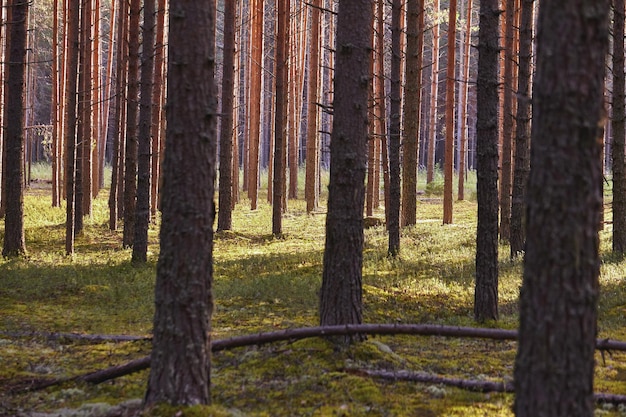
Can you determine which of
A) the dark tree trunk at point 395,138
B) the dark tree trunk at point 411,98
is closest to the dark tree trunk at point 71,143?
the dark tree trunk at point 395,138

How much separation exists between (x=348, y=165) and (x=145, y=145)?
8.34m

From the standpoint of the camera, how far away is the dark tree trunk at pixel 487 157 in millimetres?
8898

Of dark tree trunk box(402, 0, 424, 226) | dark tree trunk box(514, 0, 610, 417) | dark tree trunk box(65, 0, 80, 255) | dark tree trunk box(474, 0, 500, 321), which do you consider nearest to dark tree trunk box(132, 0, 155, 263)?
dark tree trunk box(65, 0, 80, 255)

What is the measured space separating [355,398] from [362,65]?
3353 mm

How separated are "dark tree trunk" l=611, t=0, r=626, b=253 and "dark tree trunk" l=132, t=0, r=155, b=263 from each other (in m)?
9.60

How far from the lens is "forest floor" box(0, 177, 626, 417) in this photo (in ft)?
19.0

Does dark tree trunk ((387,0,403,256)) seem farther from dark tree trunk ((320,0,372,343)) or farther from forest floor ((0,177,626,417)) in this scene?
dark tree trunk ((320,0,372,343))

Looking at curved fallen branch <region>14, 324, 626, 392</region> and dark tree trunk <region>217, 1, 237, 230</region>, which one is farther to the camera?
dark tree trunk <region>217, 1, 237, 230</region>

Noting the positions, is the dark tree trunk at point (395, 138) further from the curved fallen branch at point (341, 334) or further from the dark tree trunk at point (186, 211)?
the dark tree trunk at point (186, 211)

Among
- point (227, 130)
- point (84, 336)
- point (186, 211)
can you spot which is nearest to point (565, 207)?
point (186, 211)

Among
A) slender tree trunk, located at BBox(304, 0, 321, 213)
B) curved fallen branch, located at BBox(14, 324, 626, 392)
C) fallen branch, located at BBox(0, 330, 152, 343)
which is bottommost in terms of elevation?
fallen branch, located at BBox(0, 330, 152, 343)

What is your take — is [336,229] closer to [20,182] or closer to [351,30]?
[351,30]

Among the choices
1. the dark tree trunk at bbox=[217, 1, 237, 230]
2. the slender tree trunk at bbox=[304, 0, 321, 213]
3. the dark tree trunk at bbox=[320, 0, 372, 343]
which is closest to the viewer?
the dark tree trunk at bbox=[320, 0, 372, 343]

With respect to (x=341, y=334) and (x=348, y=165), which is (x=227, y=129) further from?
(x=341, y=334)
